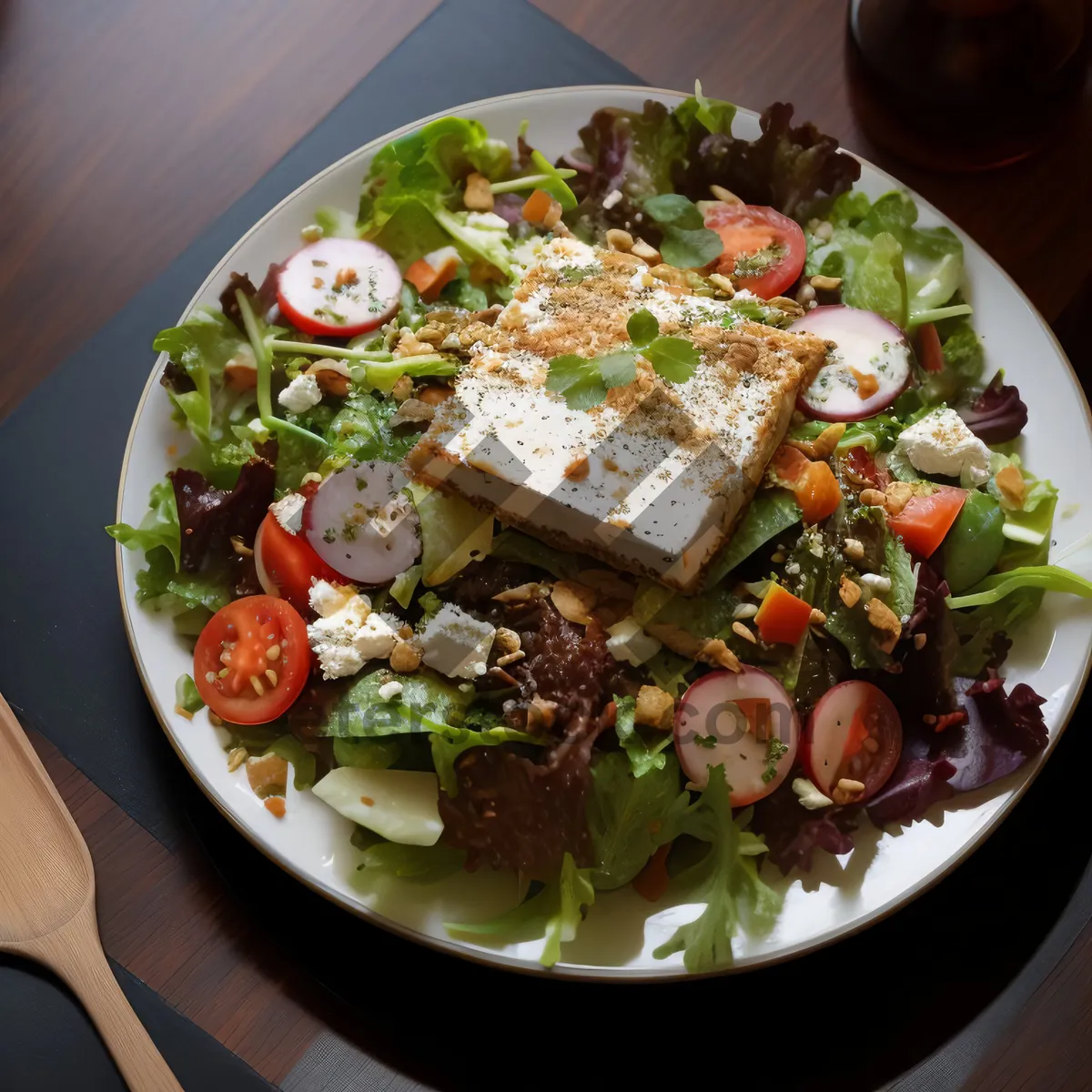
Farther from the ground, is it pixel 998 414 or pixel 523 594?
pixel 998 414

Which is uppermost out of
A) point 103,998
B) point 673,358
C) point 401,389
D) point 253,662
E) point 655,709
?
point 673,358

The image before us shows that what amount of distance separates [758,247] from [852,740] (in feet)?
4.16

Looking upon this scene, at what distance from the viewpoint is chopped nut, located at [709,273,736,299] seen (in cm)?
258

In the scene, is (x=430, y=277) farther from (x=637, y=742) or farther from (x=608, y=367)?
(x=637, y=742)

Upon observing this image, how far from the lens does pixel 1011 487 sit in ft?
7.78

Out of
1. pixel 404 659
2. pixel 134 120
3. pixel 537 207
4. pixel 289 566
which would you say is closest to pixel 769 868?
pixel 404 659

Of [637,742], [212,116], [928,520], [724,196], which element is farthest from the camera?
[212,116]

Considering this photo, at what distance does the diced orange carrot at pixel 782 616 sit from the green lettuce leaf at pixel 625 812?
1.20 feet

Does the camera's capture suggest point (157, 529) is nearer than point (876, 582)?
No

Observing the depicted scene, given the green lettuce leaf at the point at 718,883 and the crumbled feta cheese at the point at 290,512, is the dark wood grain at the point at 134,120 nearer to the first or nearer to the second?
the crumbled feta cheese at the point at 290,512

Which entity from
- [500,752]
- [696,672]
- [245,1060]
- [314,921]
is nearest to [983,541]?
[696,672]

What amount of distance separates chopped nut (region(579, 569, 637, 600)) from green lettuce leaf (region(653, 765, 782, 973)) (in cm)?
48

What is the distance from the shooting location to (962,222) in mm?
2887

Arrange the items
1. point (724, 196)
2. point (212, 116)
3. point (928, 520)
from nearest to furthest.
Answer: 1. point (928, 520)
2. point (724, 196)
3. point (212, 116)
